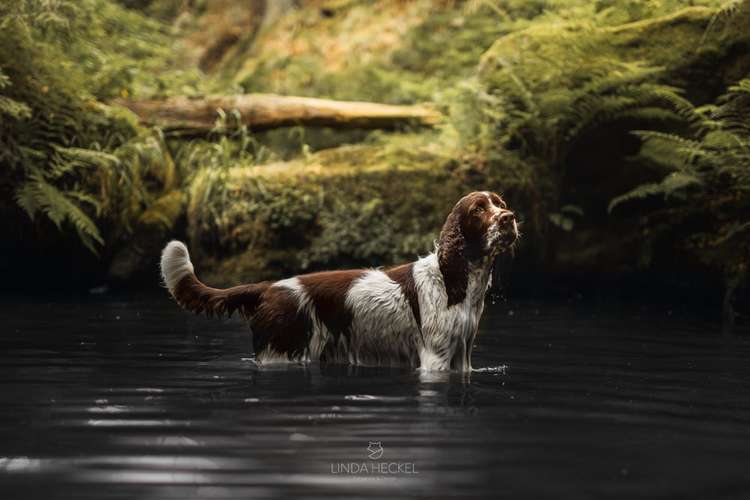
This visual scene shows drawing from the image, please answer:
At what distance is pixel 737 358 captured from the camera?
7516 millimetres

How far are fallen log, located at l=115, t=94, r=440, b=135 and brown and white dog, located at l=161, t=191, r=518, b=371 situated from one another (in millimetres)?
7651

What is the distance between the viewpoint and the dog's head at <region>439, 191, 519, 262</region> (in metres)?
6.68

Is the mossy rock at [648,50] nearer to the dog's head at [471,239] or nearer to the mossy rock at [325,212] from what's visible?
the mossy rock at [325,212]

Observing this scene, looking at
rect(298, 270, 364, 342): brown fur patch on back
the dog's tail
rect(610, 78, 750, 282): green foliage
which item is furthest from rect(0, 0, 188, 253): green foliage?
rect(610, 78, 750, 282): green foliage

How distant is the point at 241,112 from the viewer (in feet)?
47.5

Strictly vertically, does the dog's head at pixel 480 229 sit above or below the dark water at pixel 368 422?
above

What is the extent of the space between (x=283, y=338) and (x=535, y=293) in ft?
22.9

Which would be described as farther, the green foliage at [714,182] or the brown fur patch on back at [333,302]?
the green foliage at [714,182]

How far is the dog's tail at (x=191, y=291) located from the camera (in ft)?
22.8

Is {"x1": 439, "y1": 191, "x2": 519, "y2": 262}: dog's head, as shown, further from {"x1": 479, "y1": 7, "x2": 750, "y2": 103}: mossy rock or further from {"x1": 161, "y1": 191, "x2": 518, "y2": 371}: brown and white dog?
{"x1": 479, "y1": 7, "x2": 750, "y2": 103}: mossy rock

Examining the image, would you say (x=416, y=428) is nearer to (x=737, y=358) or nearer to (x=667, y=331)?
(x=737, y=358)

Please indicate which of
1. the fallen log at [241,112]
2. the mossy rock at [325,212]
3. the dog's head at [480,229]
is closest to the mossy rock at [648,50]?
the mossy rock at [325,212]

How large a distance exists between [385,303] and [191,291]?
1.35 m

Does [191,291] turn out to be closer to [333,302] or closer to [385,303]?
[333,302]
